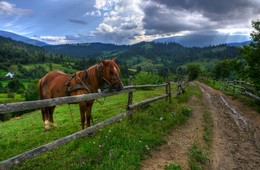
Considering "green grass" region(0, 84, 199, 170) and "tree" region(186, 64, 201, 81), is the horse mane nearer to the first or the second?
"green grass" region(0, 84, 199, 170)

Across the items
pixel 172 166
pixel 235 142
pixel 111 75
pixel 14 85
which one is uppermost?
pixel 111 75

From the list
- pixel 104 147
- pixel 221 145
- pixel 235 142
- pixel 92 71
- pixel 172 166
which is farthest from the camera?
pixel 235 142

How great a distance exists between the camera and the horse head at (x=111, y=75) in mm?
7113

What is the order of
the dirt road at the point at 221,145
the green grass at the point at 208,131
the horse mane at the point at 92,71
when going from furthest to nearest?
the green grass at the point at 208,131, the horse mane at the point at 92,71, the dirt road at the point at 221,145

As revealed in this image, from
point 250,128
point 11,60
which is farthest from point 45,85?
point 11,60

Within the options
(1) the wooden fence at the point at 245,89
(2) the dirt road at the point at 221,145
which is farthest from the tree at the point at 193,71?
(2) the dirt road at the point at 221,145

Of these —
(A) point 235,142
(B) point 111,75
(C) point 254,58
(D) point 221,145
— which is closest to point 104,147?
(B) point 111,75

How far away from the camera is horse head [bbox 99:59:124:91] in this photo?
7113mm

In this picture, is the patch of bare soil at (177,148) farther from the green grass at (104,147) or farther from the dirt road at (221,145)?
the green grass at (104,147)

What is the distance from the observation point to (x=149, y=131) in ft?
28.1

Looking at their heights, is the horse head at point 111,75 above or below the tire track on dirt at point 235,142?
above

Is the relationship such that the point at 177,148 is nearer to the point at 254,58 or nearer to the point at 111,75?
the point at 111,75

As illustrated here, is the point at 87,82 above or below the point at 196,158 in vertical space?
above

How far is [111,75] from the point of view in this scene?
23.6 ft
